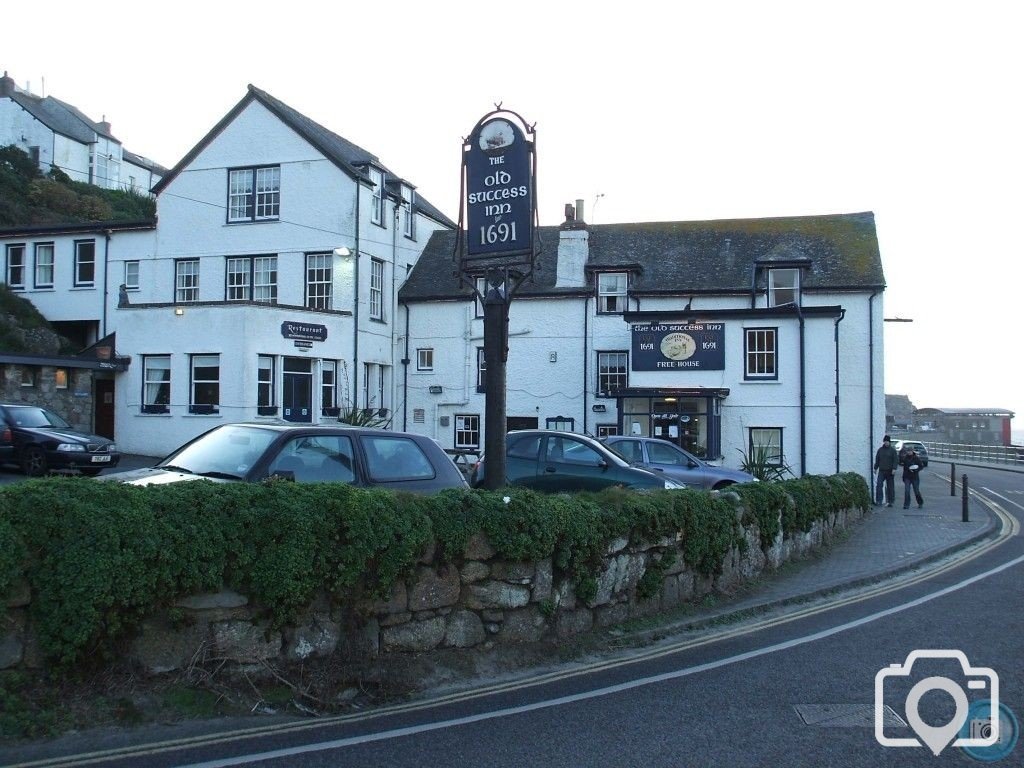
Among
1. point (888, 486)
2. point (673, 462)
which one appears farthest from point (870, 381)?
point (673, 462)

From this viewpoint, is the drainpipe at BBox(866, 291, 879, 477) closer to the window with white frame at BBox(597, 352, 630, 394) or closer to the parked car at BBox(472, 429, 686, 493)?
the window with white frame at BBox(597, 352, 630, 394)

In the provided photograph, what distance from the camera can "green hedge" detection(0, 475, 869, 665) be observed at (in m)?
5.79

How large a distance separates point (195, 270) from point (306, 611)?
29.5 metres

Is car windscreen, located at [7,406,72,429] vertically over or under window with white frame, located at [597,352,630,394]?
under

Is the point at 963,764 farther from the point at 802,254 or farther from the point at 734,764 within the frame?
the point at 802,254

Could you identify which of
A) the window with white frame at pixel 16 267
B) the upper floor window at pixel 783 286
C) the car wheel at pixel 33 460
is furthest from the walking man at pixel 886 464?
the window with white frame at pixel 16 267

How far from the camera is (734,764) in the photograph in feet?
18.5

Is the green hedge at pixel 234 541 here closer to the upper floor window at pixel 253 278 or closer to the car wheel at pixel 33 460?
the car wheel at pixel 33 460

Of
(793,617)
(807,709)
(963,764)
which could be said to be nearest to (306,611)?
(807,709)

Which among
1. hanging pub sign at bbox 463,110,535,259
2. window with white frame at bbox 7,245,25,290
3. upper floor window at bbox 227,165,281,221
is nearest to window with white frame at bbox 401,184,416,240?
upper floor window at bbox 227,165,281,221

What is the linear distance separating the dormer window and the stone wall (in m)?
25.5

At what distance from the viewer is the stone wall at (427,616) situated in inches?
247


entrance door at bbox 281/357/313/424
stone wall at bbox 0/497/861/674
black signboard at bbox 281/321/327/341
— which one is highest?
black signboard at bbox 281/321/327/341

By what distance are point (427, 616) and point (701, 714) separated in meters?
2.27
